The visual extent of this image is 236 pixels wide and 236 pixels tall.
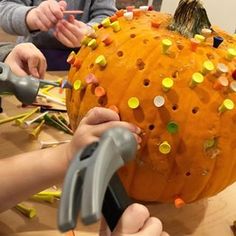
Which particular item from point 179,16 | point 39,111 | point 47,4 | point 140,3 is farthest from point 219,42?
point 140,3

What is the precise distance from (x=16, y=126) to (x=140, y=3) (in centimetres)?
212

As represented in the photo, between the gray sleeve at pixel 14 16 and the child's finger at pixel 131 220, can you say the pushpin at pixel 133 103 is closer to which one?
the child's finger at pixel 131 220

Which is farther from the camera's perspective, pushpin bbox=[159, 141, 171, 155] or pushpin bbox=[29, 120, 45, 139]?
pushpin bbox=[29, 120, 45, 139]

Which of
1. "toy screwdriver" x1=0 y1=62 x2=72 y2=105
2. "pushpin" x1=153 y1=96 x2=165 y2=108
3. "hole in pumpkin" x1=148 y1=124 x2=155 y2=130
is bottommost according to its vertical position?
"toy screwdriver" x1=0 y1=62 x2=72 y2=105

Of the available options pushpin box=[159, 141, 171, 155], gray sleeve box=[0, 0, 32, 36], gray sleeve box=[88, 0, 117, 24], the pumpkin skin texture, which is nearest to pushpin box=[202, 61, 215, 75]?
the pumpkin skin texture

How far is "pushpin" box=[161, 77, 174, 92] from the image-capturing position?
55cm

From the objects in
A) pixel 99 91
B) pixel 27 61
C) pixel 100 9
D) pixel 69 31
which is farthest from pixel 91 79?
pixel 100 9

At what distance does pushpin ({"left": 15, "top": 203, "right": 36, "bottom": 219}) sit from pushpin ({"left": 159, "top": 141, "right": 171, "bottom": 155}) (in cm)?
21

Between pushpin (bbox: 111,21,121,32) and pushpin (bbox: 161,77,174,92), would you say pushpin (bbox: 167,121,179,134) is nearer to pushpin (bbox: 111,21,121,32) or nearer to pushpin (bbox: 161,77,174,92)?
pushpin (bbox: 161,77,174,92)

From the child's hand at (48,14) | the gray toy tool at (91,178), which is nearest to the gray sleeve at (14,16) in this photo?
the child's hand at (48,14)

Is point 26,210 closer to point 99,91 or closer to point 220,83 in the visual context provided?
point 99,91

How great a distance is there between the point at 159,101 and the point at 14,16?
0.85 m

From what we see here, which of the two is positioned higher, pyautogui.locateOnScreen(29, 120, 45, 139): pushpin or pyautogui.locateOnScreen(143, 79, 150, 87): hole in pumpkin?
pyautogui.locateOnScreen(143, 79, 150, 87): hole in pumpkin

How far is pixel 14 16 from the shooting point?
1268 millimetres
